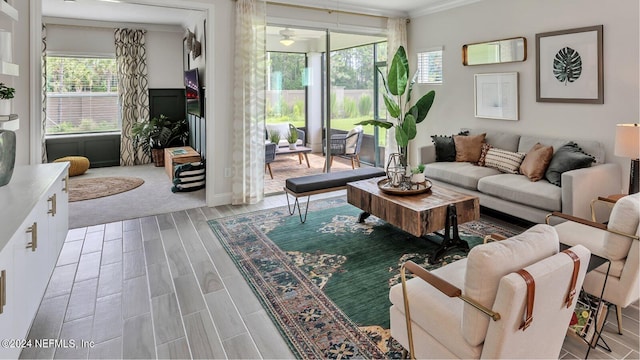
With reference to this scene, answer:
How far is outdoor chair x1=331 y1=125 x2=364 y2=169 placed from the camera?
246 inches

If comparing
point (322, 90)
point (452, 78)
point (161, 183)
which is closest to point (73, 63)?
point (161, 183)

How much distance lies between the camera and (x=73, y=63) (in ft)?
24.6

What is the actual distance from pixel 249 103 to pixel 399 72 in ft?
6.67

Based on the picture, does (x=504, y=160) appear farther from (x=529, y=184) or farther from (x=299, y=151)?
(x=299, y=151)

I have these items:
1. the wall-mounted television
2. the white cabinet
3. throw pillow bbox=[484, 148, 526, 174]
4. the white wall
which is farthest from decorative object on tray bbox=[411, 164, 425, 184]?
the wall-mounted television

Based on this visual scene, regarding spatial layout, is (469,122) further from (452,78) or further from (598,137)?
(598,137)

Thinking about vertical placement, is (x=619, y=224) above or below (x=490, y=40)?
below

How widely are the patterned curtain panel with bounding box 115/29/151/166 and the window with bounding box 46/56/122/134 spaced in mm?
308

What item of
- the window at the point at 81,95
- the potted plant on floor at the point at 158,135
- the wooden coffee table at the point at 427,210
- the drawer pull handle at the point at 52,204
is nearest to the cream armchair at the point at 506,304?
the wooden coffee table at the point at 427,210

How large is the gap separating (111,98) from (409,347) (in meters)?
8.25

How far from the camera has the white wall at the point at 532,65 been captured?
381cm

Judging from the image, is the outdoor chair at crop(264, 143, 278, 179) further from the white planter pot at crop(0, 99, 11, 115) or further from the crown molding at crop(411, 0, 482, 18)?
the crown molding at crop(411, 0, 482, 18)

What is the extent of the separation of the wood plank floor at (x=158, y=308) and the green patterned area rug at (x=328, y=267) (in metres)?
0.15

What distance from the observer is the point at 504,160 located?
4613 mm
